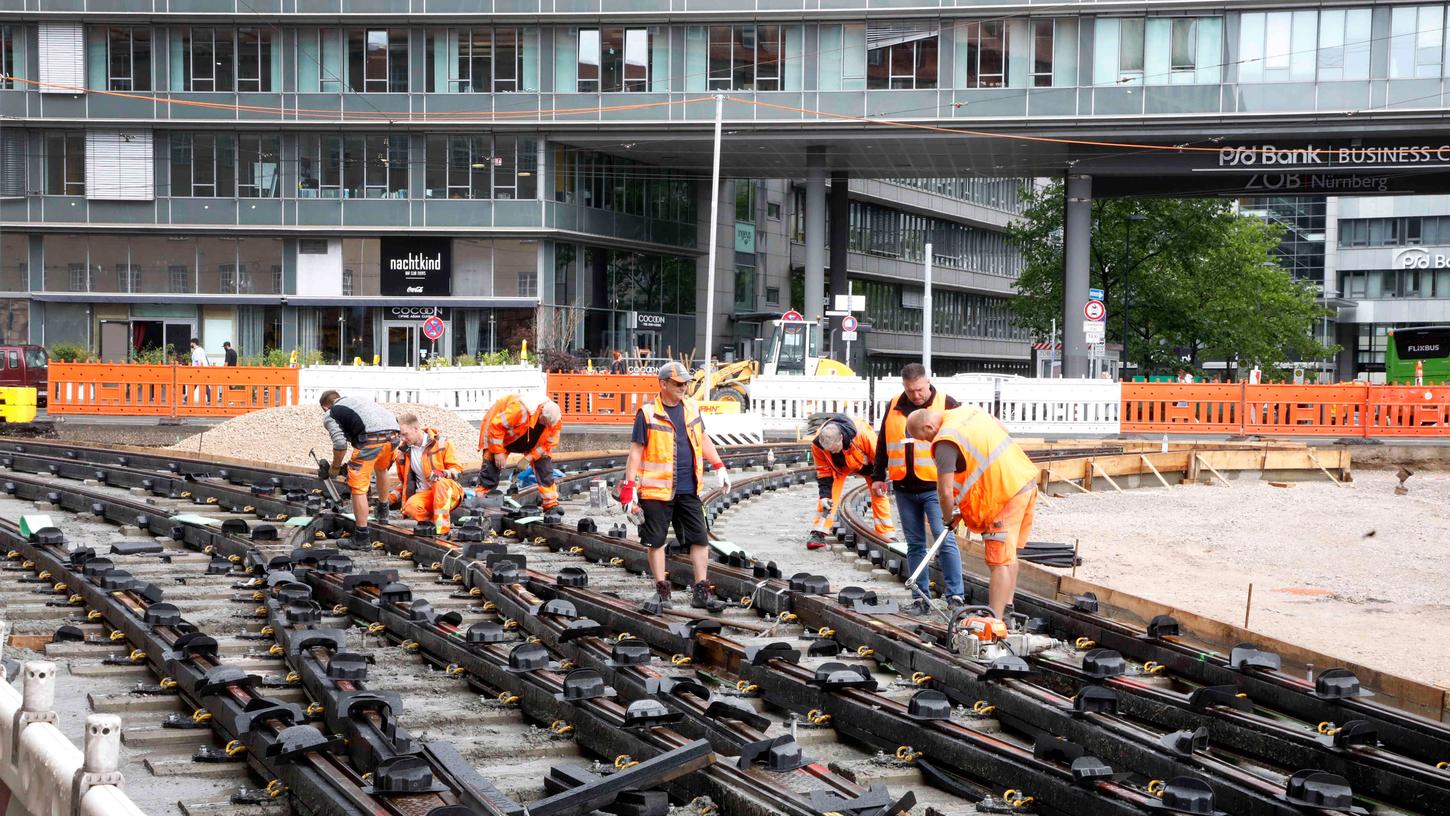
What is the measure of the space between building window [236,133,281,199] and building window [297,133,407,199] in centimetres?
83

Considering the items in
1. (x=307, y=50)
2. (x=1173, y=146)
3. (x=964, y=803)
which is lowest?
(x=964, y=803)

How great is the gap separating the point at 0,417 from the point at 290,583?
24428mm

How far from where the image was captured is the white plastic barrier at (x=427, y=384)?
3141 cm

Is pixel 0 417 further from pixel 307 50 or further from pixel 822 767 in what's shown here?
pixel 822 767

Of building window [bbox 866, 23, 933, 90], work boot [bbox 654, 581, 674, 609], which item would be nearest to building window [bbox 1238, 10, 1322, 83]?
building window [bbox 866, 23, 933, 90]

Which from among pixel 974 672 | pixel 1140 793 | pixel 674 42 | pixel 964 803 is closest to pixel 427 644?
pixel 974 672

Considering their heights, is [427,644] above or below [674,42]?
below

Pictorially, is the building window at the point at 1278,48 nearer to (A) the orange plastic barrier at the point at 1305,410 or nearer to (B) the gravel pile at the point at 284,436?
(A) the orange plastic barrier at the point at 1305,410

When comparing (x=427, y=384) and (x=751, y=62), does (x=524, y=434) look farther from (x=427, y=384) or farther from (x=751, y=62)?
(x=751, y=62)

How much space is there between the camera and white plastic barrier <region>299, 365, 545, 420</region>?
3141 cm

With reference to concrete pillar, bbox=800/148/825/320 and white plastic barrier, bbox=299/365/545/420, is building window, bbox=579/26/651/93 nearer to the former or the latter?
concrete pillar, bbox=800/148/825/320

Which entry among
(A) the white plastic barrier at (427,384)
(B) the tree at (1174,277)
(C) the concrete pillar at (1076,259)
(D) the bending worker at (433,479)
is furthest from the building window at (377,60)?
(D) the bending worker at (433,479)

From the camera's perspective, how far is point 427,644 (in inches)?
361

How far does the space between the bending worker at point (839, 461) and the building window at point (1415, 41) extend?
33222mm
